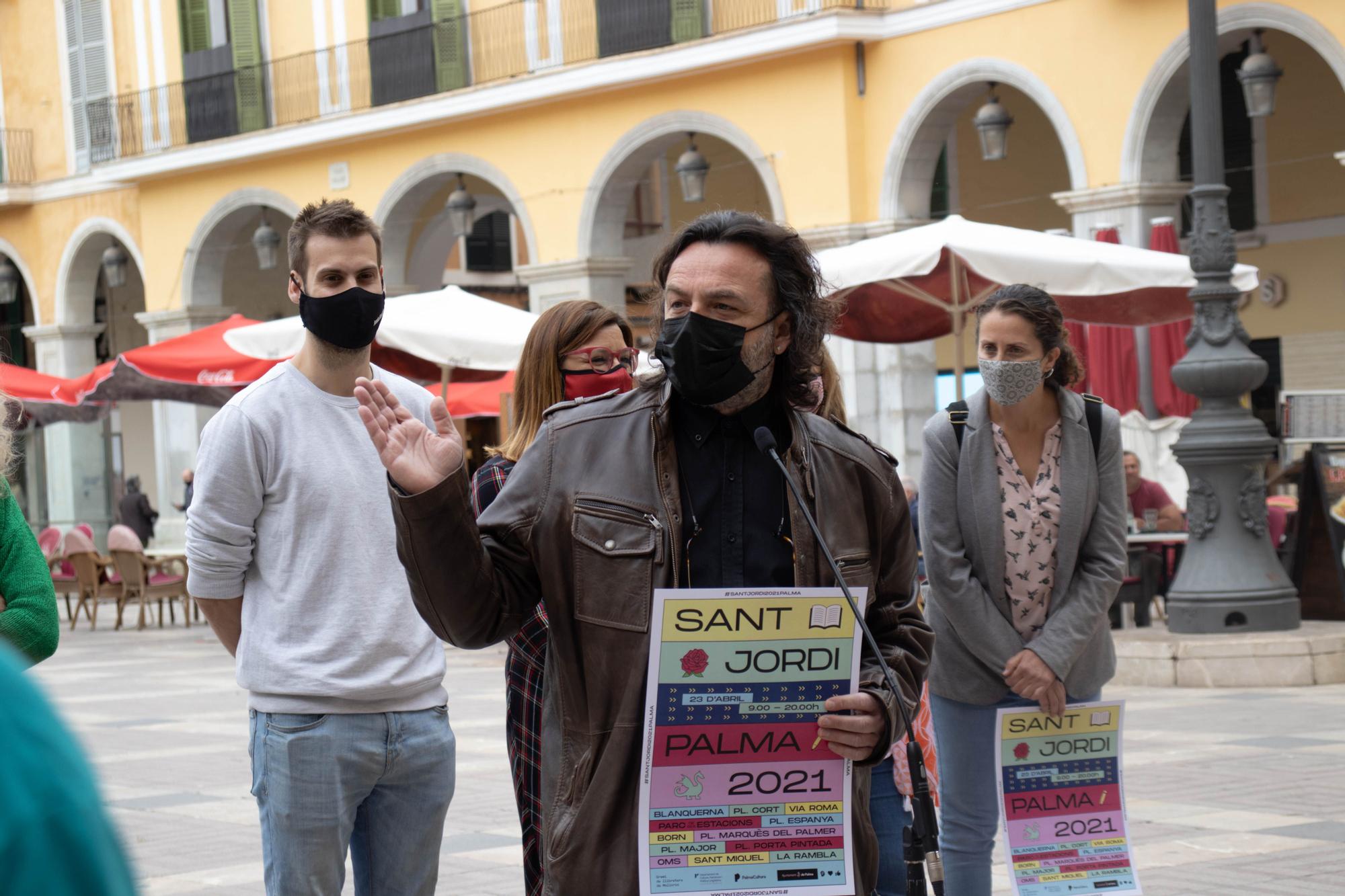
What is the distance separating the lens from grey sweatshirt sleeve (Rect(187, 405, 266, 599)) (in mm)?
3619

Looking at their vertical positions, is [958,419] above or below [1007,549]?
above

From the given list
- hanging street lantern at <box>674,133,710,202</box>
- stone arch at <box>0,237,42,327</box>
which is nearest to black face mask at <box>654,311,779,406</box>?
hanging street lantern at <box>674,133,710,202</box>

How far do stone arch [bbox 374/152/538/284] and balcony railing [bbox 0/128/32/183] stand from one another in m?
8.28

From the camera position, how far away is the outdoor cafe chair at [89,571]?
19578 mm

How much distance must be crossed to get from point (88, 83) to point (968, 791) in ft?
91.9

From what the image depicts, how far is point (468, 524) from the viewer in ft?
8.54

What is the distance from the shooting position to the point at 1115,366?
16406mm

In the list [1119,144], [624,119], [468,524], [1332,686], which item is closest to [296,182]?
[624,119]

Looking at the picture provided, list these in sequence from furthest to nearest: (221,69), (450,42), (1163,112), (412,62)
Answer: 1. (221,69)
2. (412,62)
3. (450,42)
4. (1163,112)

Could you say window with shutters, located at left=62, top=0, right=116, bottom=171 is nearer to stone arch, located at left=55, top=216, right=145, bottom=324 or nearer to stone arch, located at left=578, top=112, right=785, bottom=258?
stone arch, located at left=55, top=216, right=145, bottom=324

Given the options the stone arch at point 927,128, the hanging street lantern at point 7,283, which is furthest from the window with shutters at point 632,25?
the hanging street lantern at point 7,283

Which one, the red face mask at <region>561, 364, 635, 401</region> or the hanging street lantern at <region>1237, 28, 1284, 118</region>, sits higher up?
the hanging street lantern at <region>1237, 28, 1284, 118</region>

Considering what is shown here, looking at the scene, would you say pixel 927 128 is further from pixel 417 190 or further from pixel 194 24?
pixel 194 24

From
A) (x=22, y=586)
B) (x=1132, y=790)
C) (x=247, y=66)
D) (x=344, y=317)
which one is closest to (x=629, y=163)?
(x=247, y=66)
